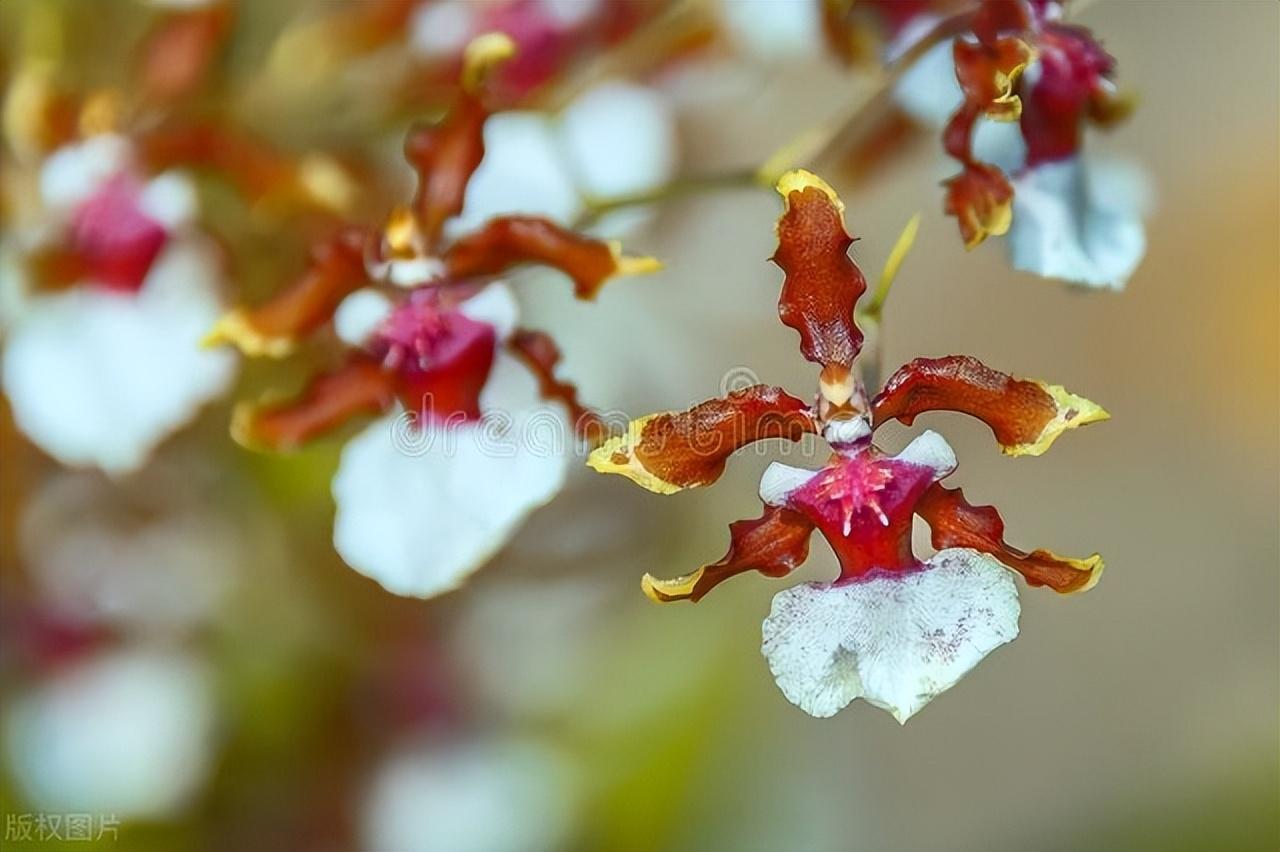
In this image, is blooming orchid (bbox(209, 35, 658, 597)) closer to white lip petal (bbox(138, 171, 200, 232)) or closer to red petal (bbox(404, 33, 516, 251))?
red petal (bbox(404, 33, 516, 251))

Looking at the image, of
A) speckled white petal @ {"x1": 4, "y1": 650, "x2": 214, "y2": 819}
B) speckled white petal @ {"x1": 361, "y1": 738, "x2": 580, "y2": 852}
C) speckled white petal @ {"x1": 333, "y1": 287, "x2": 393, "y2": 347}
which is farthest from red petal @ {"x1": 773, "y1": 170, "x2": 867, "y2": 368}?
speckled white petal @ {"x1": 4, "y1": 650, "x2": 214, "y2": 819}

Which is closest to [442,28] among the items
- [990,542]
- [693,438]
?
[693,438]

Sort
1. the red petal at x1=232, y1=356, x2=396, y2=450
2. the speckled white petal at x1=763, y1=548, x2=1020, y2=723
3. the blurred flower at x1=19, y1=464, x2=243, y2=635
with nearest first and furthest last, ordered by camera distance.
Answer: the speckled white petal at x1=763, y1=548, x2=1020, y2=723
the red petal at x1=232, y1=356, x2=396, y2=450
the blurred flower at x1=19, y1=464, x2=243, y2=635

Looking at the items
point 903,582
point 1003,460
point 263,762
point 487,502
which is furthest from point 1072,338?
point 263,762

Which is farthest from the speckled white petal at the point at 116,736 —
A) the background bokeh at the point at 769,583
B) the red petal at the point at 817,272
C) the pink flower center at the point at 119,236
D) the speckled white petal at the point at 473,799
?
the red petal at the point at 817,272

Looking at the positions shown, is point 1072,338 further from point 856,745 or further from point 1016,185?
point 856,745

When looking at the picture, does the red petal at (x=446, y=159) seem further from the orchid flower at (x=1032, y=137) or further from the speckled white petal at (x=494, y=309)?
the orchid flower at (x=1032, y=137)

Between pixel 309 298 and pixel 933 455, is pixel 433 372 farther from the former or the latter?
pixel 933 455
